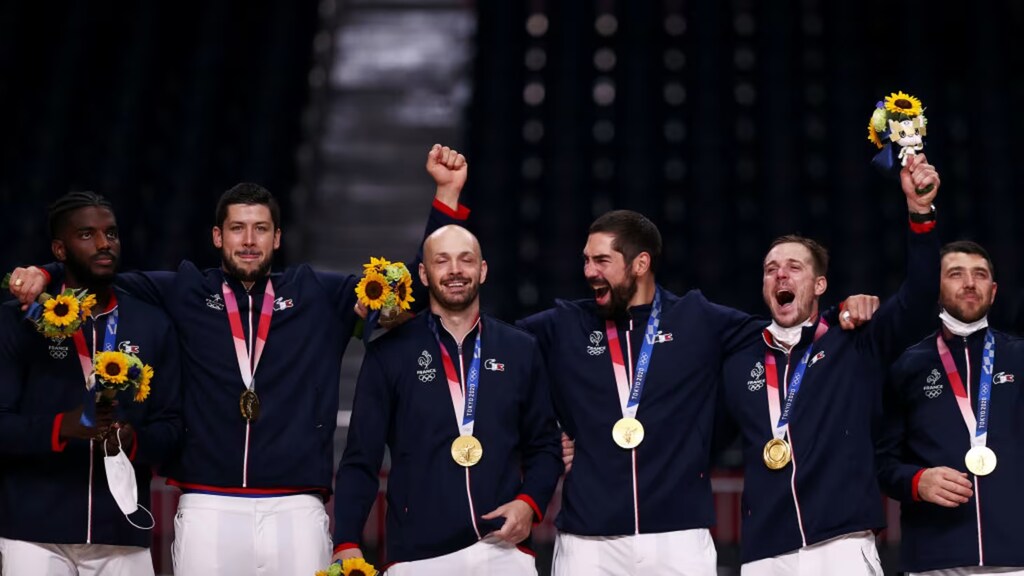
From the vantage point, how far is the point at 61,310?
5383mm

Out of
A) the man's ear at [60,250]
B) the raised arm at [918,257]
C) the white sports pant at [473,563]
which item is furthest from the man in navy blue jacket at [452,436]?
the raised arm at [918,257]

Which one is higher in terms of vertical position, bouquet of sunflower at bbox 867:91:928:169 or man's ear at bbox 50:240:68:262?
bouquet of sunflower at bbox 867:91:928:169

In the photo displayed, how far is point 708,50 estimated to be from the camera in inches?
537

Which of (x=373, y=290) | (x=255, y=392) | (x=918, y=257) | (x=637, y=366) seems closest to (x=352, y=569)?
(x=255, y=392)

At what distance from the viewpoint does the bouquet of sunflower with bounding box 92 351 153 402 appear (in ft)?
17.3

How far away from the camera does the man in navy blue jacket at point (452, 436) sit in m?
5.46

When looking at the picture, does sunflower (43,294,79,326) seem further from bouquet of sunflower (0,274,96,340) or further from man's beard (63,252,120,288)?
man's beard (63,252,120,288)

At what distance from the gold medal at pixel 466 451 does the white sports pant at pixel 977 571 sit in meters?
1.78

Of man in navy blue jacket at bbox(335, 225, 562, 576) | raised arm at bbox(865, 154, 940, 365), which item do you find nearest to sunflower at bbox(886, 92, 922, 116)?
raised arm at bbox(865, 154, 940, 365)

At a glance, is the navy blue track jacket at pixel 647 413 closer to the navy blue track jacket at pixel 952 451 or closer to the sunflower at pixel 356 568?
the navy blue track jacket at pixel 952 451

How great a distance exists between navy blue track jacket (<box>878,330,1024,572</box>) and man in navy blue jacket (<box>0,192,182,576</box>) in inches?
110

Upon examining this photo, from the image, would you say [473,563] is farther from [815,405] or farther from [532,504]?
[815,405]

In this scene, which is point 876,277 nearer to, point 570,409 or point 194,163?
point 194,163

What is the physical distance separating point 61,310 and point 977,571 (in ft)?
11.6
